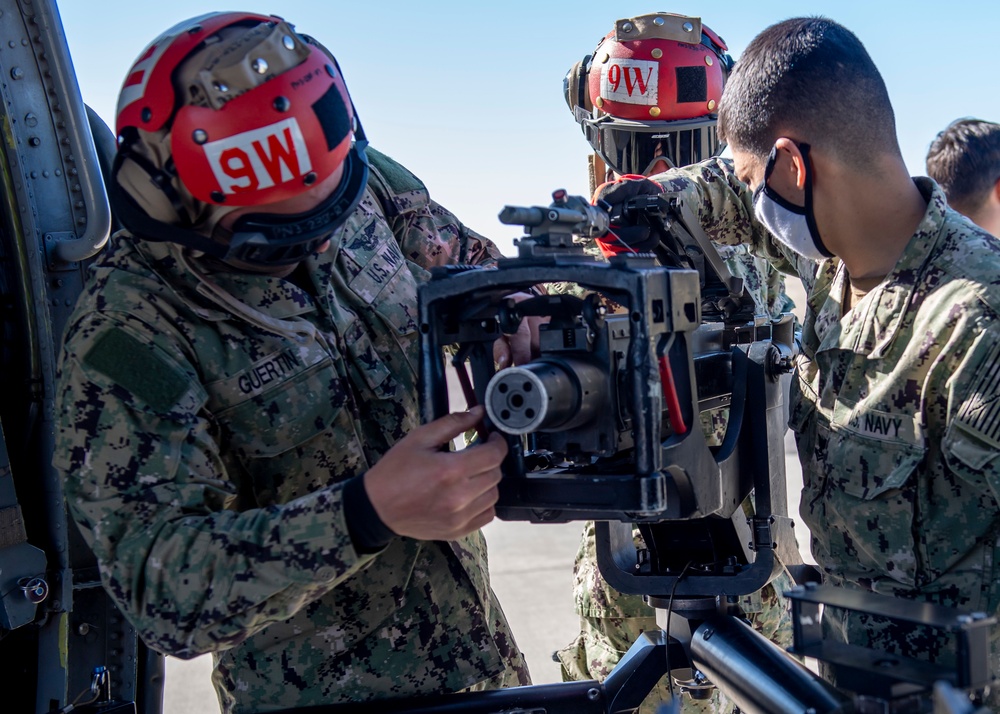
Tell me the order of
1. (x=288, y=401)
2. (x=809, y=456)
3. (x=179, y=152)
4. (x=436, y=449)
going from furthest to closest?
(x=809, y=456) < (x=288, y=401) < (x=179, y=152) < (x=436, y=449)

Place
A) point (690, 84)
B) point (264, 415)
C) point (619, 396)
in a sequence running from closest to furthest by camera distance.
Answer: point (619, 396) < point (264, 415) < point (690, 84)

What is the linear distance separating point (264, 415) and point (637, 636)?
7.22 feet

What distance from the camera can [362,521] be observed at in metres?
1.80

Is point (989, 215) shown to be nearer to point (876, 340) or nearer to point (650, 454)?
point (876, 340)

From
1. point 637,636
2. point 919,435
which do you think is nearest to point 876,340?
point 919,435

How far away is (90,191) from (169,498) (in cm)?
136

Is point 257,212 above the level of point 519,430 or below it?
above

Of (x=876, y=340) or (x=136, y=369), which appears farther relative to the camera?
(x=876, y=340)

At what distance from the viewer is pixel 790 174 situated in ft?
7.51

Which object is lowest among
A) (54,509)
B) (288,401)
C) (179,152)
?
(54,509)

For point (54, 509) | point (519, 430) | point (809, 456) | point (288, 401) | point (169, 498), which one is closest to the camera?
point (519, 430)

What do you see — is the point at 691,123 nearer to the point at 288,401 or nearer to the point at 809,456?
the point at 809,456

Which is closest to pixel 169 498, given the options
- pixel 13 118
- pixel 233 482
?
pixel 233 482

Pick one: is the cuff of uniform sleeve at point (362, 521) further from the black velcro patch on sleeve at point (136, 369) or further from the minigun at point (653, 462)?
the black velcro patch on sleeve at point (136, 369)
